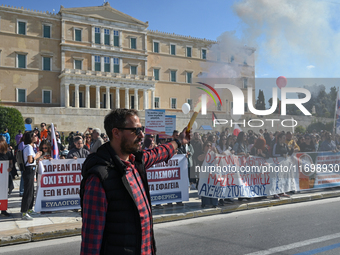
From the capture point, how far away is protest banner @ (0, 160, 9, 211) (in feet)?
22.1

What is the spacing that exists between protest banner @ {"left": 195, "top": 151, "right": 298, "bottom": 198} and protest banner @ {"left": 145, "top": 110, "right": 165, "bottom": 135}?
5214 millimetres

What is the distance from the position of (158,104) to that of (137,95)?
183 inches

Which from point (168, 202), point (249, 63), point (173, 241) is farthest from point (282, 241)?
point (249, 63)

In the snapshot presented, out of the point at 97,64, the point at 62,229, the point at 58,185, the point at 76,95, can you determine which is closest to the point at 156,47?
the point at 97,64

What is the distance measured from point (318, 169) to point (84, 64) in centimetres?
4048

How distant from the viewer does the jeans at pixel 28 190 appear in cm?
662

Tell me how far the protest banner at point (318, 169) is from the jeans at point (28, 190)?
25.1 feet

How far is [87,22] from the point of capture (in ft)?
148

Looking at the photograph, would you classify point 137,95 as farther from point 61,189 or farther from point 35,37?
point 61,189

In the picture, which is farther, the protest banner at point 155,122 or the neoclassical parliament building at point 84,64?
A: the neoclassical parliament building at point 84,64

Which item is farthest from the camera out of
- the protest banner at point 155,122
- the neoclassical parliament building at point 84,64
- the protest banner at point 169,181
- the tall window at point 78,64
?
the tall window at point 78,64

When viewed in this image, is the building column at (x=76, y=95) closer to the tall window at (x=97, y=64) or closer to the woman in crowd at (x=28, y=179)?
the tall window at (x=97, y=64)


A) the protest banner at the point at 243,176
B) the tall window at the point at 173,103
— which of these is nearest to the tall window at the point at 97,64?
the tall window at the point at 173,103

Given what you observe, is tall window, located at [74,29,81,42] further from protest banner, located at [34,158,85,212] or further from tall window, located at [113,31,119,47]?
protest banner, located at [34,158,85,212]
